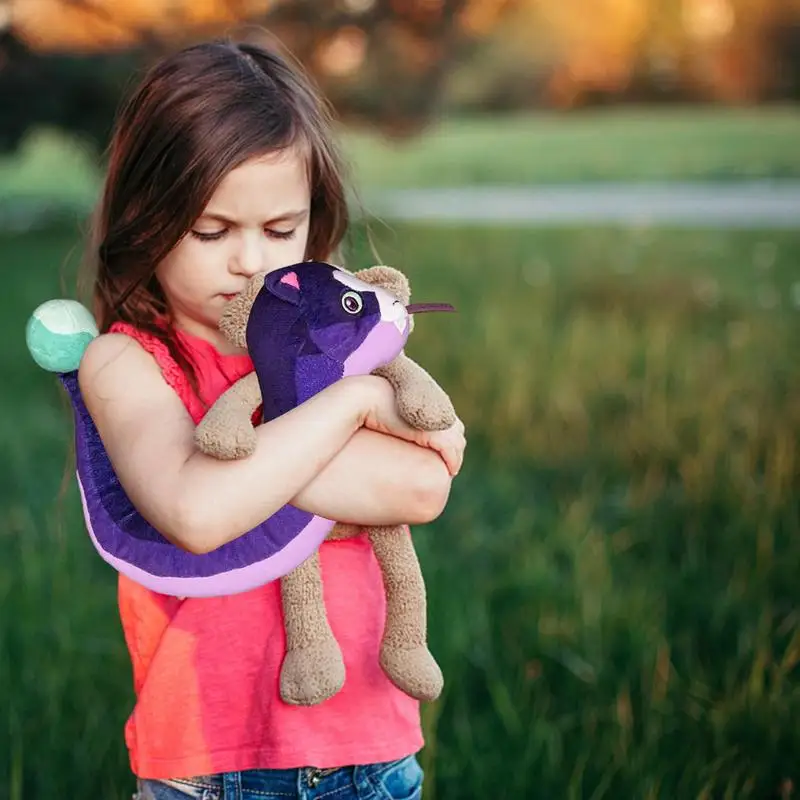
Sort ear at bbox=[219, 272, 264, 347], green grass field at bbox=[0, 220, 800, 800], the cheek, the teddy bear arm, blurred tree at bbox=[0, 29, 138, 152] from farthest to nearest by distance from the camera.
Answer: blurred tree at bbox=[0, 29, 138, 152]
green grass field at bbox=[0, 220, 800, 800]
the cheek
ear at bbox=[219, 272, 264, 347]
the teddy bear arm

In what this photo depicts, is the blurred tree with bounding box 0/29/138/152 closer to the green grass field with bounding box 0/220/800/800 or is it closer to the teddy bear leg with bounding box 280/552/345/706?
the green grass field with bounding box 0/220/800/800

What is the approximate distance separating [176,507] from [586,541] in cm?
188

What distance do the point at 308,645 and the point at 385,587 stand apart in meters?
0.12

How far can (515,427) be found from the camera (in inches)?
154

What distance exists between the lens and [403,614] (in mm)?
1434

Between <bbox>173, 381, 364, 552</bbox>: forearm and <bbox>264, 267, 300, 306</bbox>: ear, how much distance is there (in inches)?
4.5

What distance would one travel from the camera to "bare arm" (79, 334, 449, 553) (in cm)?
125

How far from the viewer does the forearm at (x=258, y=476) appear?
4.09 ft

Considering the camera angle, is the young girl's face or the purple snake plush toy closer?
the purple snake plush toy

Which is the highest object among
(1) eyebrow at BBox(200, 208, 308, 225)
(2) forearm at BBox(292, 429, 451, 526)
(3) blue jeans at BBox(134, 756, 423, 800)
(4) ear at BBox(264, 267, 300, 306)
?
(1) eyebrow at BBox(200, 208, 308, 225)

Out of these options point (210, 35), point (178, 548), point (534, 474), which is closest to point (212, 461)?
point (178, 548)

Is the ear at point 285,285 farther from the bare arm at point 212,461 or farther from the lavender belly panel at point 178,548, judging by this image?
the lavender belly panel at point 178,548

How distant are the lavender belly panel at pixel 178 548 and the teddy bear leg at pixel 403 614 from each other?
3.6 inches

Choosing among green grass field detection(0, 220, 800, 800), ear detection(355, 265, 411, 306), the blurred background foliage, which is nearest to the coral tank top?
ear detection(355, 265, 411, 306)
